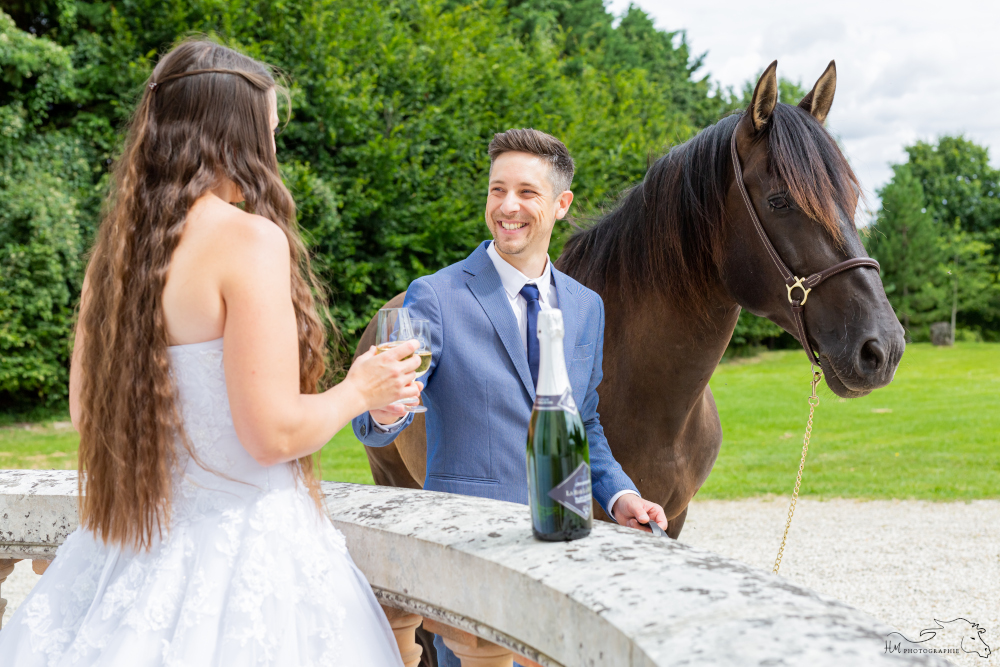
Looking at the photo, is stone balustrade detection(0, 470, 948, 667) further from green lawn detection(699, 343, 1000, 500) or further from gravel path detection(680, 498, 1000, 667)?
green lawn detection(699, 343, 1000, 500)

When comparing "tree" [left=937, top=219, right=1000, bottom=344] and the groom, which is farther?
"tree" [left=937, top=219, right=1000, bottom=344]

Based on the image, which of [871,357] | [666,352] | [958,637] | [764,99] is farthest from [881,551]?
[764,99]

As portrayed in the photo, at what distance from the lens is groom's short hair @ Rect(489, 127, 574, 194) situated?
8.63 feet

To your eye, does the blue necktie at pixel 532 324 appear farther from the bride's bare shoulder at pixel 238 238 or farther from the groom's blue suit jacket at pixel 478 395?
the bride's bare shoulder at pixel 238 238

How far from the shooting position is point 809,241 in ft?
9.12

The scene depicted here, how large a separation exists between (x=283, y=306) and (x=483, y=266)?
3.76 feet

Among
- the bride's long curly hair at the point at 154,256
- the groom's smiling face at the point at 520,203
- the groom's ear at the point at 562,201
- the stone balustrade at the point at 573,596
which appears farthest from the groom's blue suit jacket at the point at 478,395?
the bride's long curly hair at the point at 154,256

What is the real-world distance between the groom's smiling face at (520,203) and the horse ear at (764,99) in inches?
34.6

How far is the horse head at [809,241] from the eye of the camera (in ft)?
8.58

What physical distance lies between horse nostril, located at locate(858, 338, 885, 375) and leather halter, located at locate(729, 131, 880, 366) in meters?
0.22

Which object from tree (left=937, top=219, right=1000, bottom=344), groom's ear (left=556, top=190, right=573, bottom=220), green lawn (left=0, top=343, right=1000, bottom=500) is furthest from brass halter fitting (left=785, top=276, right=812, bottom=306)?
tree (left=937, top=219, right=1000, bottom=344)

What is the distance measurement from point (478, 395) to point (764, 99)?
1630 millimetres

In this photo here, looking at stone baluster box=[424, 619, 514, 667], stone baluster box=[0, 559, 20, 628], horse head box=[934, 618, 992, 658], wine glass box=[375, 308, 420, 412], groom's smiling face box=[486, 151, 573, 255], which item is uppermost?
groom's smiling face box=[486, 151, 573, 255]

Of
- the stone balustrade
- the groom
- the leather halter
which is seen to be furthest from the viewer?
the leather halter
